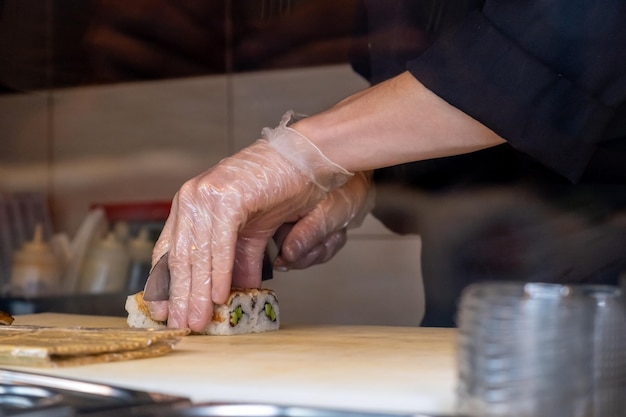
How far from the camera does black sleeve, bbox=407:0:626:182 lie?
906 mm

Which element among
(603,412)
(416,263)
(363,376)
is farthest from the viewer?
(416,263)

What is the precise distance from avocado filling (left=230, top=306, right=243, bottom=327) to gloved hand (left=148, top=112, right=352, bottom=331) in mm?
41

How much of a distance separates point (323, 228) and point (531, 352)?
0.88 meters

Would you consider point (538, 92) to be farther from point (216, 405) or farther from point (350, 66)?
point (350, 66)

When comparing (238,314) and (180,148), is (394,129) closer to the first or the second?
Answer: (238,314)

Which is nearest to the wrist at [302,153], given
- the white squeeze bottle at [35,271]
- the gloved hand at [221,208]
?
the gloved hand at [221,208]

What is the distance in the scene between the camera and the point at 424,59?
95cm

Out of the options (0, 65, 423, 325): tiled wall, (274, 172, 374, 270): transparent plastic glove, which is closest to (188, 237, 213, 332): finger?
(274, 172, 374, 270): transparent plastic glove

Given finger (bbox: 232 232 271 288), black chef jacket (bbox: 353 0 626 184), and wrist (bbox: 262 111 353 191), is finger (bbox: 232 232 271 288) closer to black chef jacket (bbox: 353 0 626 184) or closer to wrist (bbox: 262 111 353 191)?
wrist (bbox: 262 111 353 191)

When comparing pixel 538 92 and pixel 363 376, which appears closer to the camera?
pixel 363 376

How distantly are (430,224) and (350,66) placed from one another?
0.47 m

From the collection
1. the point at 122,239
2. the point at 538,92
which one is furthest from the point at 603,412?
the point at 122,239

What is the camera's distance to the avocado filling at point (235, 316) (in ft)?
3.79

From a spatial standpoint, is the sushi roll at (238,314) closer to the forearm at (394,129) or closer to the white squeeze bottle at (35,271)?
the forearm at (394,129)
